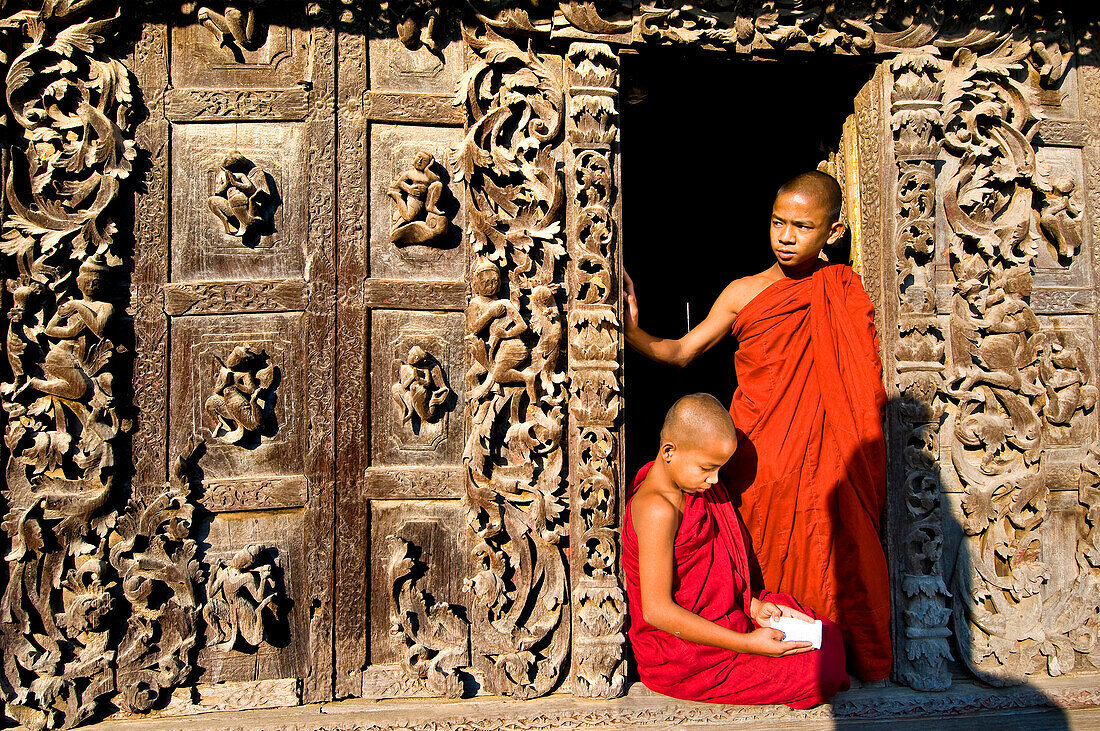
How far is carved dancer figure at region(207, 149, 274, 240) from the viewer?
11.7 ft

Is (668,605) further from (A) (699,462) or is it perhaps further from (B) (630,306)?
(B) (630,306)

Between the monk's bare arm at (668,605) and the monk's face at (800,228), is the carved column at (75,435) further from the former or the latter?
the monk's face at (800,228)

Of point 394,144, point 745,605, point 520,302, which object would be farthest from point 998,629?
point 394,144

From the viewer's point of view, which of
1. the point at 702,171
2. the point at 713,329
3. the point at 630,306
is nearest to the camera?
the point at 630,306

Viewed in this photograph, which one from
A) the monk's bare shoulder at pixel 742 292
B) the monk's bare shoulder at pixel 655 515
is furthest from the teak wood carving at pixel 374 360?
the monk's bare shoulder at pixel 742 292

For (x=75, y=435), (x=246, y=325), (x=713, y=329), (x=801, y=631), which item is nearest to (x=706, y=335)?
(x=713, y=329)

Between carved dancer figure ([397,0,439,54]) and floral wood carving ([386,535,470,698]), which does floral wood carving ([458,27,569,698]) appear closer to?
floral wood carving ([386,535,470,698])

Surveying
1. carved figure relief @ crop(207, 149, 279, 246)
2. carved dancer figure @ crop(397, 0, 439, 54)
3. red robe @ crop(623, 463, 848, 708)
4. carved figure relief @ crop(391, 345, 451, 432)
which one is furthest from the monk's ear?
carved figure relief @ crop(207, 149, 279, 246)

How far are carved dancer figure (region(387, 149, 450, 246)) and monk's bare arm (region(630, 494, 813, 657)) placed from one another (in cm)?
174

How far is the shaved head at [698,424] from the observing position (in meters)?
3.23

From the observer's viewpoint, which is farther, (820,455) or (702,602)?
(820,455)

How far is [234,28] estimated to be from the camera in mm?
3604

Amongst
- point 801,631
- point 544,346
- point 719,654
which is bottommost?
point 719,654

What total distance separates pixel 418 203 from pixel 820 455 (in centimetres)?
242
